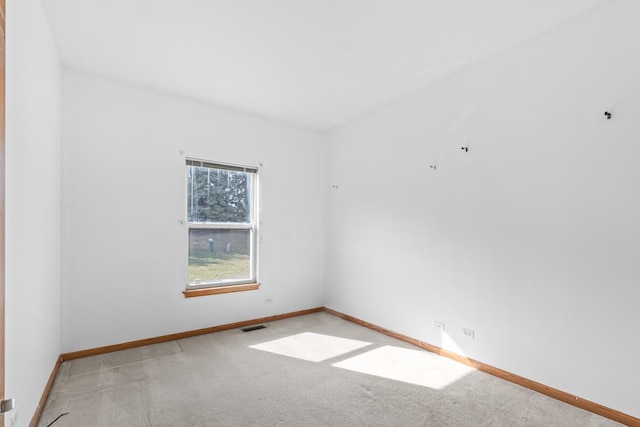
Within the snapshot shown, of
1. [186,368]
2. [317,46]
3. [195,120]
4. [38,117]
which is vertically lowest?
[186,368]

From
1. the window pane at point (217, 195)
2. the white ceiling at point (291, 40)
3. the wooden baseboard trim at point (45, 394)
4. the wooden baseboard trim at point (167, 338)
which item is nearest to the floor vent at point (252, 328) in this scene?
the wooden baseboard trim at point (167, 338)

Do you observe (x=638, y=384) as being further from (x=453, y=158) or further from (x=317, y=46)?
(x=317, y=46)

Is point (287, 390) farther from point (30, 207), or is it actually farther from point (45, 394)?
point (30, 207)

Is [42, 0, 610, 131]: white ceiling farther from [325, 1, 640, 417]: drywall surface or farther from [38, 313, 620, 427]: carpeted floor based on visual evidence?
[38, 313, 620, 427]: carpeted floor

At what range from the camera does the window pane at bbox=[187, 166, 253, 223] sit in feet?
12.2

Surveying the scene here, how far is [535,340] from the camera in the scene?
2.50 meters

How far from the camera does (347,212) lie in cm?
437

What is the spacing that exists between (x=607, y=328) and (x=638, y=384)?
0.34 meters

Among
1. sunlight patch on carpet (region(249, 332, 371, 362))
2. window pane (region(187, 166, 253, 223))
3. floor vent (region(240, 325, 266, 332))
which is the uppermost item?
window pane (region(187, 166, 253, 223))

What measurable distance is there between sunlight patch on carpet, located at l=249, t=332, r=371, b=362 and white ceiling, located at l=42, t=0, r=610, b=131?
2680mm

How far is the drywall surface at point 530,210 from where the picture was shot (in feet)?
6.96

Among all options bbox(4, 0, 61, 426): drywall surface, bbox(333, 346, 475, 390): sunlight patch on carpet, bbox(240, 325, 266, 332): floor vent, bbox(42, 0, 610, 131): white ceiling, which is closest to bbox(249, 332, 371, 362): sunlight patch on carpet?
bbox(333, 346, 475, 390): sunlight patch on carpet

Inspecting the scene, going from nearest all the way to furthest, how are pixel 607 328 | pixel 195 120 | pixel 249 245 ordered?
1. pixel 607 328
2. pixel 195 120
3. pixel 249 245

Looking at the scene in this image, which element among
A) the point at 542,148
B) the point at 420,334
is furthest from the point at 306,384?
the point at 542,148
